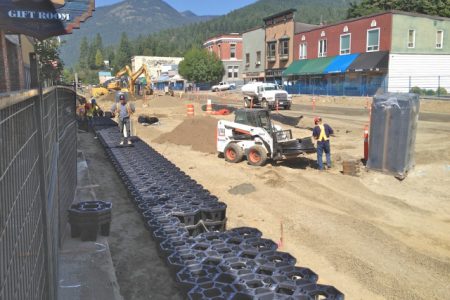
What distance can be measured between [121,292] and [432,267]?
4598 millimetres

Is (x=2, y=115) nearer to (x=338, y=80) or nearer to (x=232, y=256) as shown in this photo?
(x=232, y=256)

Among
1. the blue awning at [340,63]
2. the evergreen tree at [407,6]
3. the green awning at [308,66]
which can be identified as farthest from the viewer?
the evergreen tree at [407,6]

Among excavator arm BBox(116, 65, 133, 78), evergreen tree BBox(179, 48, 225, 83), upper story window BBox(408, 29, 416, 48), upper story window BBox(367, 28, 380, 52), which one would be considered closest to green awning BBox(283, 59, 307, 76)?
upper story window BBox(367, 28, 380, 52)

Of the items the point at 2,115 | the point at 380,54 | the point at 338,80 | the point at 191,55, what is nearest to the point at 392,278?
the point at 2,115

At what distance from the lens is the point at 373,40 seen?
141 ft

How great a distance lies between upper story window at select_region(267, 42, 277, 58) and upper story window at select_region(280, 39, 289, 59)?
1885 mm

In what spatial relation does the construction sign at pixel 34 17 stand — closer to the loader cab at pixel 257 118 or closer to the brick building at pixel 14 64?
the loader cab at pixel 257 118

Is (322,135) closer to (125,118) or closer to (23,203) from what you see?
(125,118)

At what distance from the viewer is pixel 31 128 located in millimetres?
2779

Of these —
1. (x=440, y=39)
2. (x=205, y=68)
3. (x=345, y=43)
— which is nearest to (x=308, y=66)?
(x=345, y=43)

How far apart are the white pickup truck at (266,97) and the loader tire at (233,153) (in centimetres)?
2050

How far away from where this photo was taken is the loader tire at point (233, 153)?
14406mm

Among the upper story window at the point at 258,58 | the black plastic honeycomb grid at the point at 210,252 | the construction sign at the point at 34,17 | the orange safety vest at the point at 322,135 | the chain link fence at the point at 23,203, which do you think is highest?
the upper story window at the point at 258,58

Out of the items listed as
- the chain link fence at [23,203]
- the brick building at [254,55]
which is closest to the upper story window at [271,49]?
the brick building at [254,55]
